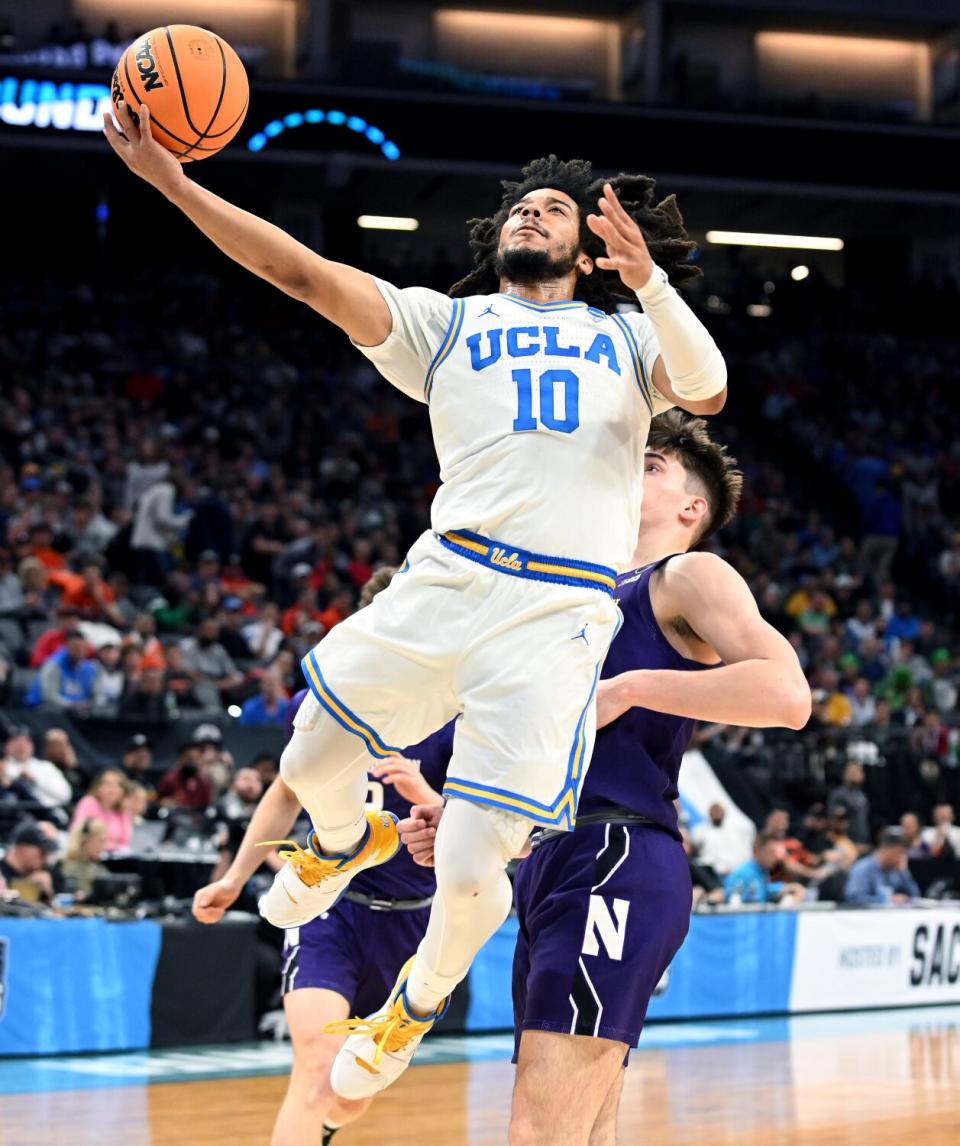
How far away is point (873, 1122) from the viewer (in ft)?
28.9

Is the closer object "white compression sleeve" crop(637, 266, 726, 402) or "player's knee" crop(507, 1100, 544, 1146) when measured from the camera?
"player's knee" crop(507, 1100, 544, 1146)

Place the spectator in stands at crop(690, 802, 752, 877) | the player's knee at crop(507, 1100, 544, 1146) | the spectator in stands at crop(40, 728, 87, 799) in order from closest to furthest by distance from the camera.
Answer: the player's knee at crop(507, 1100, 544, 1146), the spectator in stands at crop(40, 728, 87, 799), the spectator in stands at crop(690, 802, 752, 877)

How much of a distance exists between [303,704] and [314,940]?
1805 mm

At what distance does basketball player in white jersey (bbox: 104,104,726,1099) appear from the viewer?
4.04 metres

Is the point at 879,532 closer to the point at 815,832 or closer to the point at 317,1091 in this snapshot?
the point at 815,832

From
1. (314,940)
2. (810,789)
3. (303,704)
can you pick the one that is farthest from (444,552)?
(810,789)

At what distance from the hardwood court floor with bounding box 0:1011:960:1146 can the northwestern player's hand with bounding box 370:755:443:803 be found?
11.1 feet

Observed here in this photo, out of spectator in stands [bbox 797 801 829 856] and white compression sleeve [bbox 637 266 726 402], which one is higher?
white compression sleeve [bbox 637 266 726 402]

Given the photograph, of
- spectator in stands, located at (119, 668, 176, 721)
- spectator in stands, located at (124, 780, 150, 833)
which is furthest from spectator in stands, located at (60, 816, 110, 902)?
spectator in stands, located at (119, 668, 176, 721)

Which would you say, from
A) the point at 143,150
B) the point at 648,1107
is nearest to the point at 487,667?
Result: the point at 143,150

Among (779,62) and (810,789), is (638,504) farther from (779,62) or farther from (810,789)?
(779,62)

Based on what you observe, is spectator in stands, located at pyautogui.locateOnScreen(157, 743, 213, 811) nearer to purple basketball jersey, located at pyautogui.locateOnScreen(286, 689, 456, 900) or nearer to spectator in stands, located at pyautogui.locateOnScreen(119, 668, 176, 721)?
spectator in stands, located at pyautogui.locateOnScreen(119, 668, 176, 721)

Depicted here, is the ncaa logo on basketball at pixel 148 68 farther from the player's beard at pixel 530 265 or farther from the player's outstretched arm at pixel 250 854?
the player's outstretched arm at pixel 250 854

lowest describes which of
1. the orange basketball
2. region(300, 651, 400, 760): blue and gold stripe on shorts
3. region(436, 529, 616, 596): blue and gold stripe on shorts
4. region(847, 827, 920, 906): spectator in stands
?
region(847, 827, 920, 906): spectator in stands
